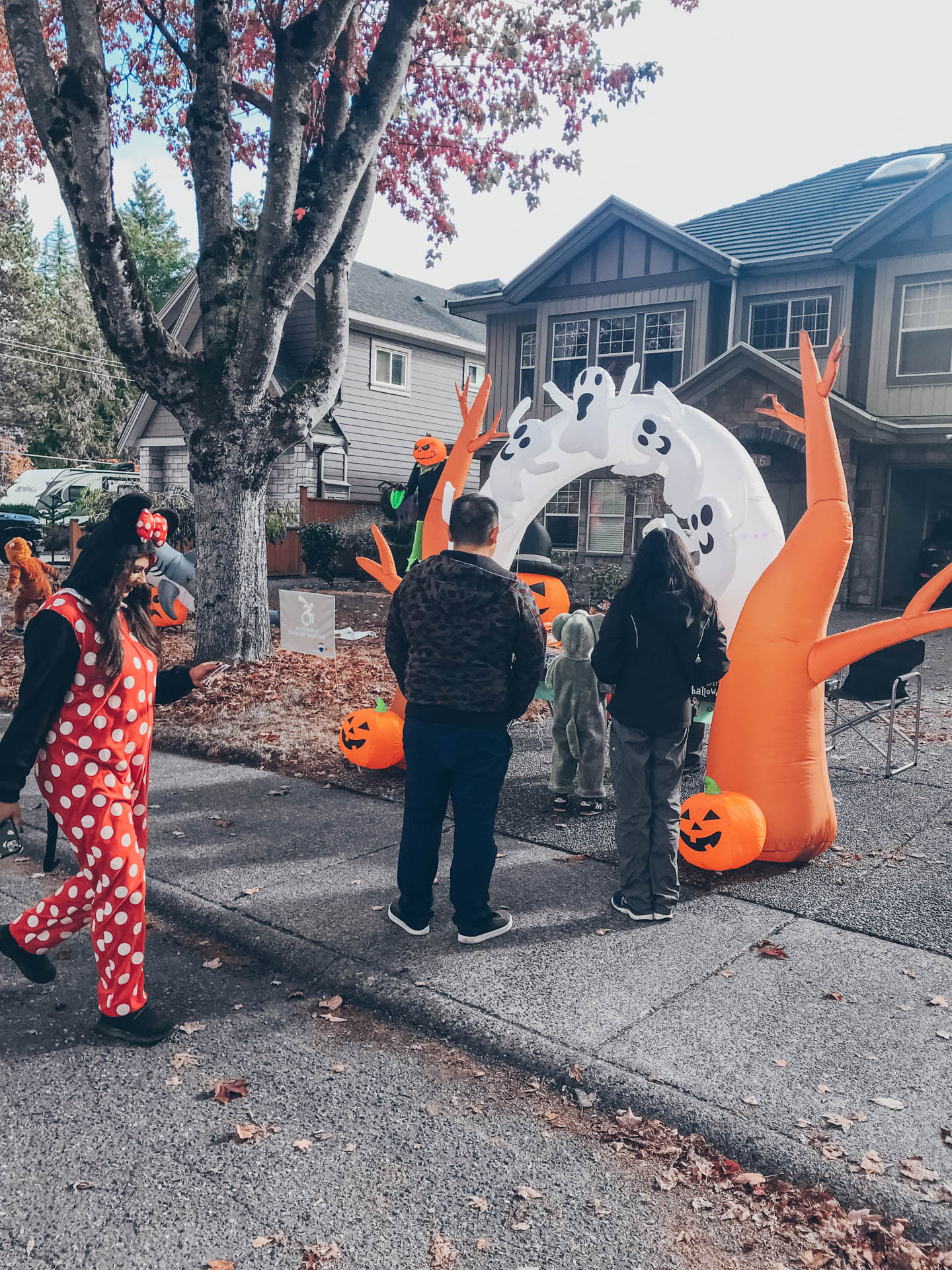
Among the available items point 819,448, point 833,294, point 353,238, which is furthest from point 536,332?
point 819,448

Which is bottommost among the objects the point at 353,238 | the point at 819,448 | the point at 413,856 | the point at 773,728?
the point at 413,856

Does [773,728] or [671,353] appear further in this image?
[671,353]

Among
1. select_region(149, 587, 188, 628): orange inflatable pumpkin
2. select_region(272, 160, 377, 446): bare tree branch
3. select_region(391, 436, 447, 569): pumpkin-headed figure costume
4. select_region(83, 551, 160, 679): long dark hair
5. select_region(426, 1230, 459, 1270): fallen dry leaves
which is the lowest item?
select_region(426, 1230, 459, 1270): fallen dry leaves

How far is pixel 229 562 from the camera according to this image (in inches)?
396

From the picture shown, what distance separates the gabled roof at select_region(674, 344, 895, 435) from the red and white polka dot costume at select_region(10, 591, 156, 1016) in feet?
47.3

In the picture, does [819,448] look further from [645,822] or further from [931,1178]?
[931,1178]

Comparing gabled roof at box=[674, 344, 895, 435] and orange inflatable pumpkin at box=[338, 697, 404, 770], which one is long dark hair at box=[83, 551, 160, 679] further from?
gabled roof at box=[674, 344, 895, 435]

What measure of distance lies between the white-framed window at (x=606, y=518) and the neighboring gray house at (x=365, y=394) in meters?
5.19

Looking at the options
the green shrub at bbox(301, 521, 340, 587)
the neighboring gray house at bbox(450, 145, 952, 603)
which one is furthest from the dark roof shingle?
the green shrub at bbox(301, 521, 340, 587)

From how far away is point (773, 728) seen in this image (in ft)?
17.5

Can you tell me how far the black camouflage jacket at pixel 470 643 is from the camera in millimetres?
4195

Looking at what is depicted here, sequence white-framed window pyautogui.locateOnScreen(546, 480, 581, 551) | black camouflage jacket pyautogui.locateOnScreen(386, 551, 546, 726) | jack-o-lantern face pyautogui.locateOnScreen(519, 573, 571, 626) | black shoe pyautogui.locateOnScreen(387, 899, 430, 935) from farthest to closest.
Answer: white-framed window pyautogui.locateOnScreen(546, 480, 581, 551) < jack-o-lantern face pyautogui.locateOnScreen(519, 573, 571, 626) < black shoe pyautogui.locateOnScreen(387, 899, 430, 935) < black camouflage jacket pyautogui.locateOnScreen(386, 551, 546, 726)

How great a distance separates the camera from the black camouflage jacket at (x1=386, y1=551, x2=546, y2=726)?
4.20 metres

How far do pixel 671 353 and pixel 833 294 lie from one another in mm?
3286
